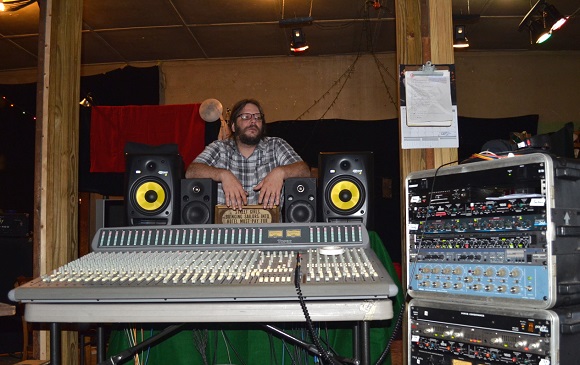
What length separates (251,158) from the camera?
9.95 ft

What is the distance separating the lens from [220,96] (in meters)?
6.93

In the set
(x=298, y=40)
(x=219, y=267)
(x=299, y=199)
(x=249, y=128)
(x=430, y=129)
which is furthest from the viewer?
(x=298, y=40)

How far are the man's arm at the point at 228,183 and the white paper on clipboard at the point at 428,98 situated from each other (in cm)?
78

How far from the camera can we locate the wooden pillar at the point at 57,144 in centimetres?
242

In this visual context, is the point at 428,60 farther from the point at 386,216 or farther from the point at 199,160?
the point at 386,216

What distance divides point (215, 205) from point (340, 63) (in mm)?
4831

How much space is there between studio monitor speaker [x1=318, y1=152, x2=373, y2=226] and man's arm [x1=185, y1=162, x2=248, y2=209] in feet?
1.14

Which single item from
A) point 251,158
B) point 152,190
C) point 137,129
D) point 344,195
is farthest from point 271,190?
point 137,129

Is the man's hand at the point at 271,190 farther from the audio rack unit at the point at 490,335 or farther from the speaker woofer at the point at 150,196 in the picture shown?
the audio rack unit at the point at 490,335

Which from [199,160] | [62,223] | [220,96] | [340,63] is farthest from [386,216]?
[62,223]

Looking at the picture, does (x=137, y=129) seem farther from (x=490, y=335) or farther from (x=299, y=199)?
(x=490, y=335)

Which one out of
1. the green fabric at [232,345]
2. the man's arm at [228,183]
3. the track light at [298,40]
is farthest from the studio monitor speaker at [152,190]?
the track light at [298,40]

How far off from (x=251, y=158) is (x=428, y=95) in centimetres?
112

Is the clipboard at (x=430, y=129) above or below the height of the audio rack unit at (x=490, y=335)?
above
